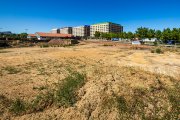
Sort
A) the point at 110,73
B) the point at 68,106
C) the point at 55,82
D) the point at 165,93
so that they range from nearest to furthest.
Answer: the point at 68,106 → the point at 165,93 → the point at 55,82 → the point at 110,73

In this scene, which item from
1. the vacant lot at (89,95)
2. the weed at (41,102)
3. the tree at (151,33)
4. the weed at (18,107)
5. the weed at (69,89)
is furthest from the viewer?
the tree at (151,33)

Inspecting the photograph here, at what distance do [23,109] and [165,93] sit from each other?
30.6 ft

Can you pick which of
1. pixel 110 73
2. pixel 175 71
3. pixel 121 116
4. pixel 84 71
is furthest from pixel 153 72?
pixel 121 116

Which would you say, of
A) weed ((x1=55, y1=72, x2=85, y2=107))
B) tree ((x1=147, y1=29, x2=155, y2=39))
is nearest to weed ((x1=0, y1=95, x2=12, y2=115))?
weed ((x1=55, y1=72, x2=85, y2=107))

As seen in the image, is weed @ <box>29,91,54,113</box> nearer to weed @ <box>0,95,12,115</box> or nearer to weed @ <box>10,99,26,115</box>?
weed @ <box>10,99,26,115</box>

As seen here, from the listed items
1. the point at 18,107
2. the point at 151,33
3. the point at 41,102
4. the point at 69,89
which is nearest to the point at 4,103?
the point at 18,107

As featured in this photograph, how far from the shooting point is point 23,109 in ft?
33.0

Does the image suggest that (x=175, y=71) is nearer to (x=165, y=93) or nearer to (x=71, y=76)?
(x=165, y=93)

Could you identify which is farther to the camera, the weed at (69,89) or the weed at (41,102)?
the weed at (69,89)

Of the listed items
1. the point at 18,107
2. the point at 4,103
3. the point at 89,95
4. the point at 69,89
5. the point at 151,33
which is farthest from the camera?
the point at 151,33

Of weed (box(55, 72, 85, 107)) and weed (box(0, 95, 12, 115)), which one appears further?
weed (box(55, 72, 85, 107))

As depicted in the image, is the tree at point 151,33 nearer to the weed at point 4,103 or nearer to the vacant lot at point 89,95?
the vacant lot at point 89,95

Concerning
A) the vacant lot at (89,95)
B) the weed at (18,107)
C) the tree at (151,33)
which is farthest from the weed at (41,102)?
the tree at (151,33)

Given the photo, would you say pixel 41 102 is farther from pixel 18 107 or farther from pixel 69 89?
pixel 69 89
